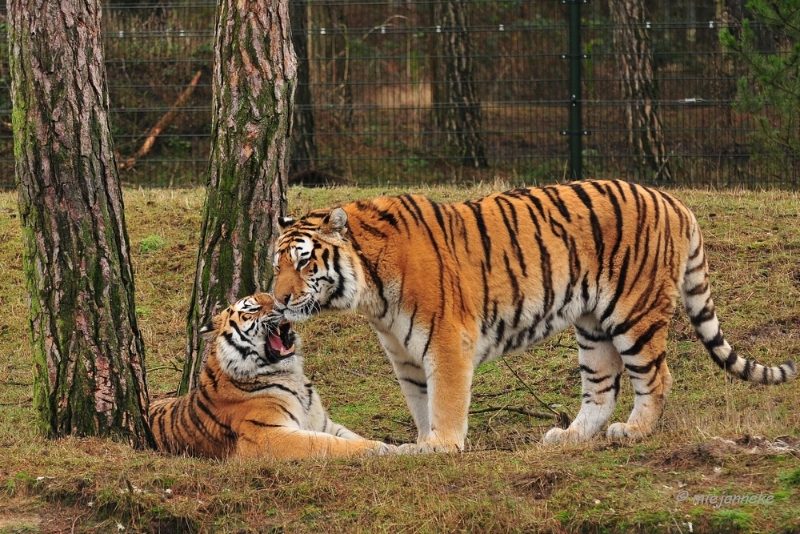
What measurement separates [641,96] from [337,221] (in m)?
8.84

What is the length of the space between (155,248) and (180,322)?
123 centimetres

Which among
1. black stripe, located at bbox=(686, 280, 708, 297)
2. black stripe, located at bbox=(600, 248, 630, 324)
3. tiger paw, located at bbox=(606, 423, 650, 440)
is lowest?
tiger paw, located at bbox=(606, 423, 650, 440)

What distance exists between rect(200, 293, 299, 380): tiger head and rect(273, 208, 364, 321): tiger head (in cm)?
30

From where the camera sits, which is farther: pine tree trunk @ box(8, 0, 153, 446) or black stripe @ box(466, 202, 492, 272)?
black stripe @ box(466, 202, 492, 272)

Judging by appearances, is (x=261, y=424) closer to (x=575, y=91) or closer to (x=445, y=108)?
(x=575, y=91)

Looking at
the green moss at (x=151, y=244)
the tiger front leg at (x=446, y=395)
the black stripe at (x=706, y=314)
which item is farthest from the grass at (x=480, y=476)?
the green moss at (x=151, y=244)

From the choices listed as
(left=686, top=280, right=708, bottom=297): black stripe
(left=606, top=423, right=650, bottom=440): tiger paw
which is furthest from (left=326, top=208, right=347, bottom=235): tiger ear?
(left=686, top=280, right=708, bottom=297): black stripe

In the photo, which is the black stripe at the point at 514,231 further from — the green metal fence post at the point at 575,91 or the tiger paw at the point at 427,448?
the green metal fence post at the point at 575,91

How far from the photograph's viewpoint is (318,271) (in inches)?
232

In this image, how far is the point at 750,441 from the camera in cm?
503

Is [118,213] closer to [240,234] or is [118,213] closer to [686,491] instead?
[240,234]

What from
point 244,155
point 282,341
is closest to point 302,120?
point 244,155

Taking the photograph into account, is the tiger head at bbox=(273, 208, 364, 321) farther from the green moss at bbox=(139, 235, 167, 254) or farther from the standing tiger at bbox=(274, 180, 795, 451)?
the green moss at bbox=(139, 235, 167, 254)

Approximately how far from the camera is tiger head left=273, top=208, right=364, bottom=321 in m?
5.88
